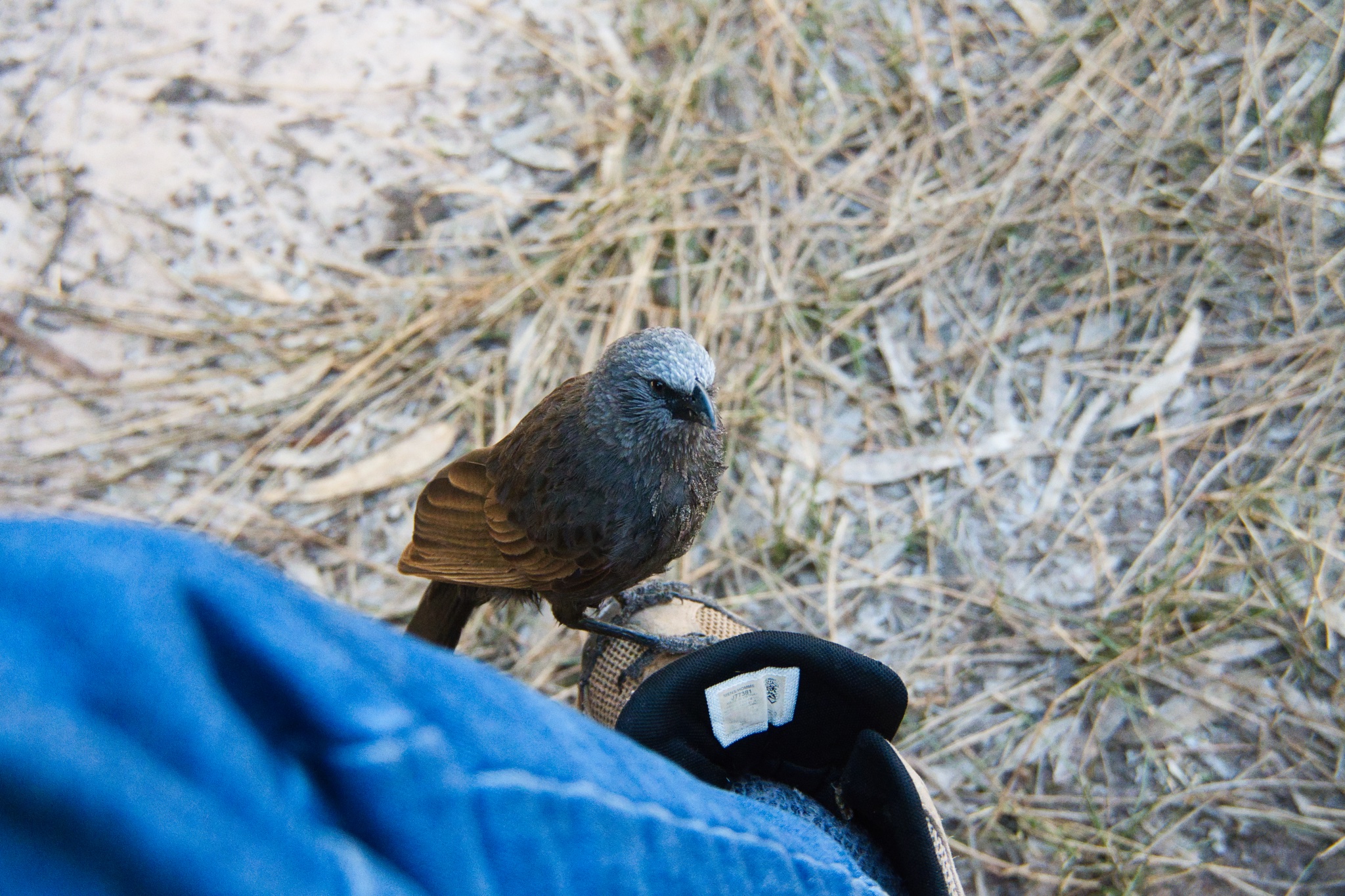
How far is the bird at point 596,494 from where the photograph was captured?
8.45ft

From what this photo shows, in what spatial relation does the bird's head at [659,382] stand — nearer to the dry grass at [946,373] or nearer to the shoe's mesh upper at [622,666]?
the shoe's mesh upper at [622,666]

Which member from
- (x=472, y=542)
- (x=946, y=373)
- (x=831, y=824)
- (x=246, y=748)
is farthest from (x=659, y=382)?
(x=246, y=748)

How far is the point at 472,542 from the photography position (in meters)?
2.78

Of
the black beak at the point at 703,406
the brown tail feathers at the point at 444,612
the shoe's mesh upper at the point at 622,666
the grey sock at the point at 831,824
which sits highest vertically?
the black beak at the point at 703,406

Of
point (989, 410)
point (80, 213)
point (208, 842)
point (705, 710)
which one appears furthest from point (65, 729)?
point (80, 213)

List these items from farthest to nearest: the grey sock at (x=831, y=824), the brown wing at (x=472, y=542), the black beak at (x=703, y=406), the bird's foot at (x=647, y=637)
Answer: the bird's foot at (x=647, y=637)
the brown wing at (x=472, y=542)
the black beak at (x=703, y=406)
the grey sock at (x=831, y=824)

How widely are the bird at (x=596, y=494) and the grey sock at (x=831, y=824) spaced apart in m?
0.58

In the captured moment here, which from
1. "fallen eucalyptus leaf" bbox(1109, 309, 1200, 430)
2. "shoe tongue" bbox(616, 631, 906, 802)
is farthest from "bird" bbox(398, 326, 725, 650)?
"fallen eucalyptus leaf" bbox(1109, 309, 1200, 430)

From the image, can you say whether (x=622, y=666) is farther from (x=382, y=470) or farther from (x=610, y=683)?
(x=382, y=470)

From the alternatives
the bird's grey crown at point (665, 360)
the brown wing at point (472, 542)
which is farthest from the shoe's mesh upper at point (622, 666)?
the bird's grey crown at point (665, 360)

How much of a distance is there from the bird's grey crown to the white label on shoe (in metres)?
0.85

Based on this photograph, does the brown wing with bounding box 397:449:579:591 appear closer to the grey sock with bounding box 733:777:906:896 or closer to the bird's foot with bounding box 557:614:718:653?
the bird's foot with bounding box 557:614:718:653

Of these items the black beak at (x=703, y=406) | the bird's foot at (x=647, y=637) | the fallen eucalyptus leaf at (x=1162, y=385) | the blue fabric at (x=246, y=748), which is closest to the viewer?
the blue fabric at (x=246, y=748)

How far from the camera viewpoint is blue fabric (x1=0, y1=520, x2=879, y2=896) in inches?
28.2
